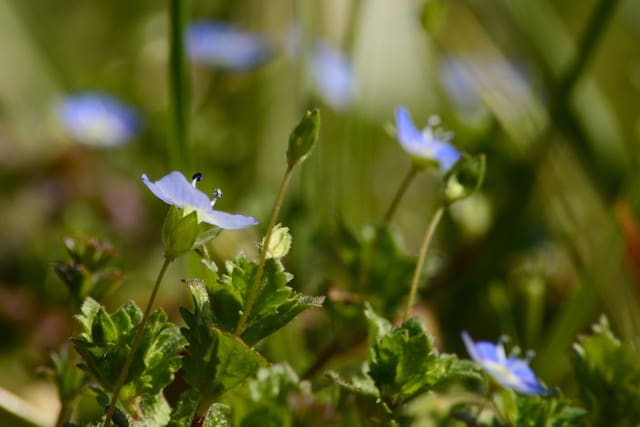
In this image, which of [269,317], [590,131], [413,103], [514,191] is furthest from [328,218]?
[413,103]

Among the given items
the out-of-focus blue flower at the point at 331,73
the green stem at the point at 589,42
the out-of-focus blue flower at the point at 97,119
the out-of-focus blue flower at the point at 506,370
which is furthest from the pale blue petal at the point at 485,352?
the out-of-focus blue flower at the point at 97,119

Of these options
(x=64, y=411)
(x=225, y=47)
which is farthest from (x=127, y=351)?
(x=225, y=47)

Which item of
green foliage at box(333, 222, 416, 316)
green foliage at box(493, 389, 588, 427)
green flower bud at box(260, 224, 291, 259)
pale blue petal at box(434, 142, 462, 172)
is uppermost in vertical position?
pale blue petal at box(434, 142, 462, 172)

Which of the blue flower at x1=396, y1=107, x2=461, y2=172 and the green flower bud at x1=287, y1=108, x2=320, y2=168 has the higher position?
the blue flower at x1=396, y1=107, x2=461, y2=172

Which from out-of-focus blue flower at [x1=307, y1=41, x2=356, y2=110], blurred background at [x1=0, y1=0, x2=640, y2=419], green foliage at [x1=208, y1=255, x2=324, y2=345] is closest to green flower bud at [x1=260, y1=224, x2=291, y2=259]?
green foliage at [x1=208, y1=255, x2=324, y2=345]

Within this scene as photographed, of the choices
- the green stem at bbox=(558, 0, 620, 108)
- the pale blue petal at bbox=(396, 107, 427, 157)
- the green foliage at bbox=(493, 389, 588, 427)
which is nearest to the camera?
the green foliage at bbox=(493, 389, 588, 427)

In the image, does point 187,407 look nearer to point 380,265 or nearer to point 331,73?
point 380,265

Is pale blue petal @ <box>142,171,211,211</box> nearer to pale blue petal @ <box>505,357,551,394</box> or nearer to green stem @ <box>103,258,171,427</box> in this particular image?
green stem @ <box>103,258,171,427</box>
